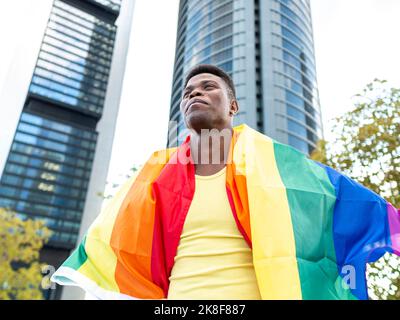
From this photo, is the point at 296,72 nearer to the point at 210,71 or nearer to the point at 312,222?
the point at 210,71

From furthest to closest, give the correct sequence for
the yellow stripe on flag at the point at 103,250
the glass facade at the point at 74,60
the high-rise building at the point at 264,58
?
the glass facade at the point at 74,60 → the high-rise building at the point at 264,58 → the yellow stripe on flag at the point at 103,250

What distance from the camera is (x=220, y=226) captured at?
4.29 ft

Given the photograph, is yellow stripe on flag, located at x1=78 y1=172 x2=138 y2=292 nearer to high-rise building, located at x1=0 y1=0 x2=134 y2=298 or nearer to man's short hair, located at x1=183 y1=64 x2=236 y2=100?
man's short hair, located at x1=183 y1=64 x2=236 y2=100

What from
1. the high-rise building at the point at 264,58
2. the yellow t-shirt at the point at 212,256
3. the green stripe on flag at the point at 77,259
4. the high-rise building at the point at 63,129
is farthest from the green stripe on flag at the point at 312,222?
the high-rise building at the point at 63,129

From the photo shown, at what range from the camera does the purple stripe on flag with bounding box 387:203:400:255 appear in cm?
127

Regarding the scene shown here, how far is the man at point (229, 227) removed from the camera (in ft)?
3.82

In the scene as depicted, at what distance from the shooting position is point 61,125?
62.4m

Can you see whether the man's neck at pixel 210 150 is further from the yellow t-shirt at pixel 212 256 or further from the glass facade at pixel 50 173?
the glass facade at pixel 50 173

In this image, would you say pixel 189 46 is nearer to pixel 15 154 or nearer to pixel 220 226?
pixel 15 154

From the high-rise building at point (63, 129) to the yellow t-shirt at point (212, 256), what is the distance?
55930 mm

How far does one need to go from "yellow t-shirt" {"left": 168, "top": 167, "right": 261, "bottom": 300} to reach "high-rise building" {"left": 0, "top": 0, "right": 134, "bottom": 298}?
55930 millimetres

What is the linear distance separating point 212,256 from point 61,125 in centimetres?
6699

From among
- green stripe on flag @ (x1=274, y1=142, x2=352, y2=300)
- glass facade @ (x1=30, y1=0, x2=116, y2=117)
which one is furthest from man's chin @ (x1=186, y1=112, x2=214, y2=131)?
glass facade @ (x1=30, y1=0, x2=116, y2=117)
